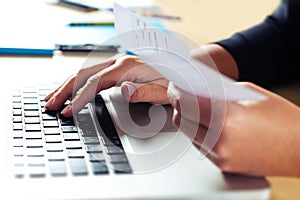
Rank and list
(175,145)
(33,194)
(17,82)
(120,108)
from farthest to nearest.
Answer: (17,82), (120,108), (175,145), (33,194)

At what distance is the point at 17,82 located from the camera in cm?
85

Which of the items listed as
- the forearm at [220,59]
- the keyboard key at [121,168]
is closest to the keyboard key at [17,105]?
the keyboard key at [121,168]

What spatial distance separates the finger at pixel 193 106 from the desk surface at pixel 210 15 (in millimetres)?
611

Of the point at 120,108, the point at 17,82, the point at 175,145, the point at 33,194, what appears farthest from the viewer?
the point at 17,82

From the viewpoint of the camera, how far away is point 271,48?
108 centimetres

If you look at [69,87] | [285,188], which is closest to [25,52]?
[69,87]

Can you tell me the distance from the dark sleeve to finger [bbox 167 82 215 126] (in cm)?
46

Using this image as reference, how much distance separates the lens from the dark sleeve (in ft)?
3.34

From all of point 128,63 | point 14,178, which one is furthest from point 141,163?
point 128,63

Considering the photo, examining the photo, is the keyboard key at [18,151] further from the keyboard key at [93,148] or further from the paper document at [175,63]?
the paper document at [175,63]

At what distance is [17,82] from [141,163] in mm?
347

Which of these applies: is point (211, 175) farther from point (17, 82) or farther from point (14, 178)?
point (17, 82)

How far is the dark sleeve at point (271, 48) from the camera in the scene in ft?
3.34

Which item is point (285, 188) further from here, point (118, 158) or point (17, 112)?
point (17, 112)
